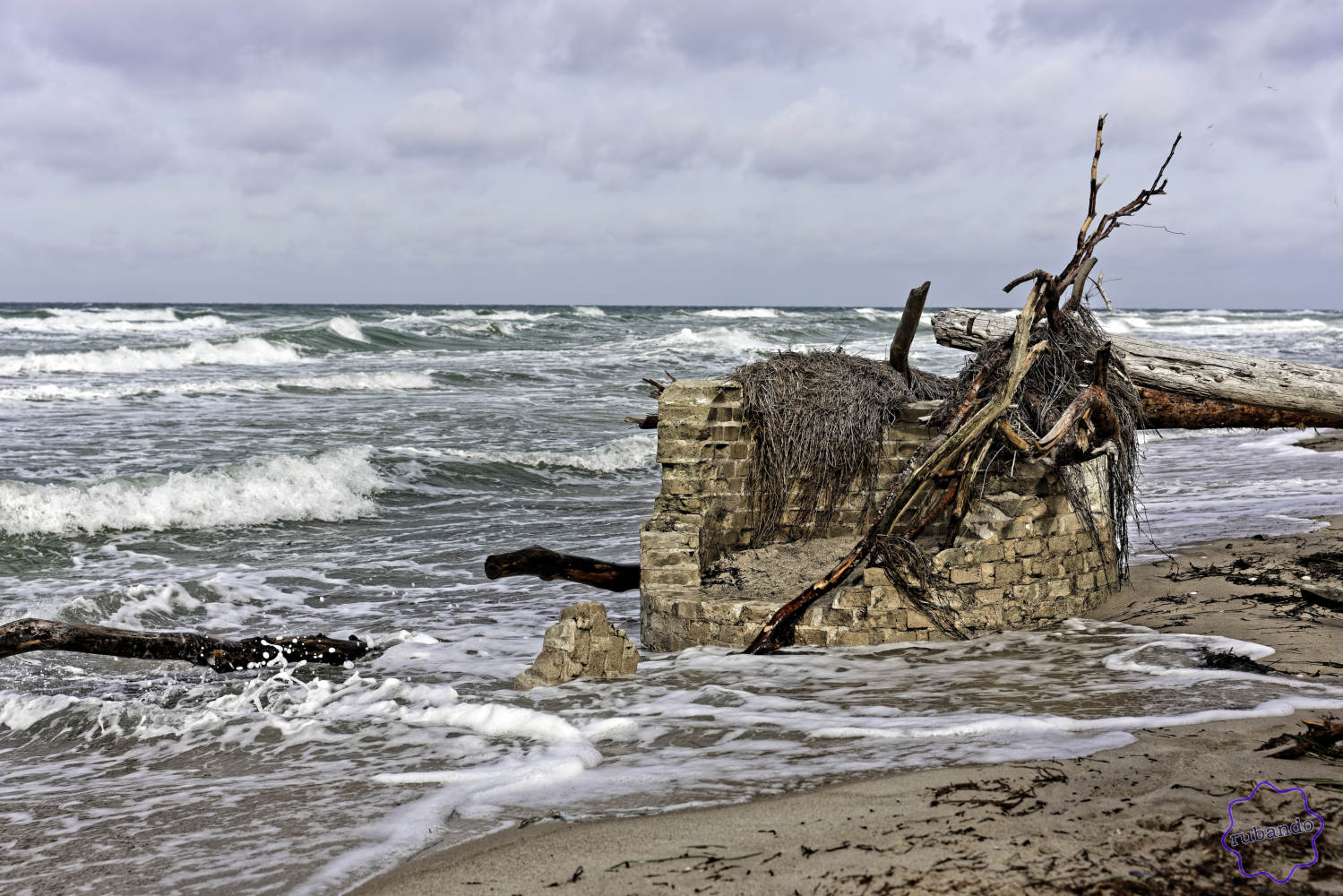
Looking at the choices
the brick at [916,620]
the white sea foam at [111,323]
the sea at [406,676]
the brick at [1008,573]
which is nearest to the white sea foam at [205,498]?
the sea at [406,676]

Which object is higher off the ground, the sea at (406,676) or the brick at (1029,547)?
the brick at (1029,547)

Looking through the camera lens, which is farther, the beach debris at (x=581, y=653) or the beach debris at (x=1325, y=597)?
the beach debris at (x=1325, y=597)

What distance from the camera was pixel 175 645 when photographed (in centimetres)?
652

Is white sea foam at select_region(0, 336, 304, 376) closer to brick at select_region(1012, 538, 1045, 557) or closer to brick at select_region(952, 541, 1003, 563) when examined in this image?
brick at select_region(952, 541, 1003, 563)

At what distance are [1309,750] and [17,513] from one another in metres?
13.6

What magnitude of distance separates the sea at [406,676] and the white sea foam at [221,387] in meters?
3.27

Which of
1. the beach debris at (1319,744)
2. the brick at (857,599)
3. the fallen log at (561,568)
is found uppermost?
the beach debris at (1319,744)

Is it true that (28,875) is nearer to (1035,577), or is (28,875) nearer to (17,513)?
(1035,577)

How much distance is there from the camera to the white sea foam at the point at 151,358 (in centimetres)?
3023

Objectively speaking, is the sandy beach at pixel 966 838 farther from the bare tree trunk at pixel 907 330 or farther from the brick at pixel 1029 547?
the bare tree trunk at pixel 907 330

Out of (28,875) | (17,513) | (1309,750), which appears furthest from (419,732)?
(17,513)

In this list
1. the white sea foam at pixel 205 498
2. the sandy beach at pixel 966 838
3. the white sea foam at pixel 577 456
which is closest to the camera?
the sandy beach at pixel 966 838

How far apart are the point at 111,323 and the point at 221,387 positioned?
30.0 metres

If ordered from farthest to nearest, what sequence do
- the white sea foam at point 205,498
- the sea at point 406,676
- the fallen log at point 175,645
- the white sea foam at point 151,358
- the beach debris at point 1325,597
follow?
the white sea foam at point 151,358
the white sea foam at point 205,498
the beach debris at point 1325,597
the fallen log at point 175,645
the sea at point 406,676
